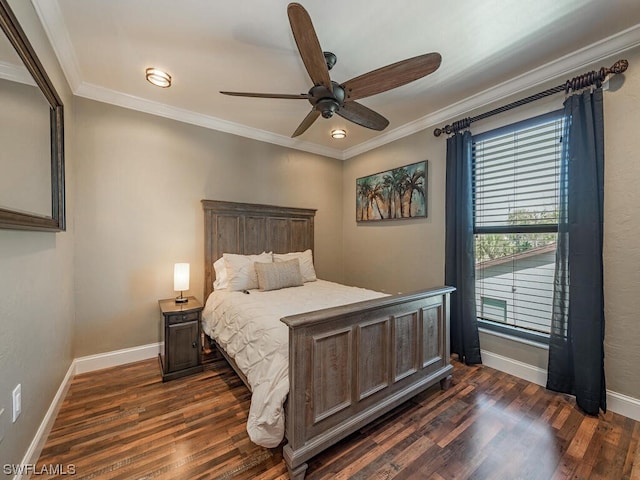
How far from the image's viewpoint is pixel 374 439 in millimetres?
1731

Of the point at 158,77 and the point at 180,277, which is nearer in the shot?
the point at 158,77

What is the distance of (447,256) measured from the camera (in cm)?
289

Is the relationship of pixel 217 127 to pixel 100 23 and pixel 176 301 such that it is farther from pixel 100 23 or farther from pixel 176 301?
pixel 176 301

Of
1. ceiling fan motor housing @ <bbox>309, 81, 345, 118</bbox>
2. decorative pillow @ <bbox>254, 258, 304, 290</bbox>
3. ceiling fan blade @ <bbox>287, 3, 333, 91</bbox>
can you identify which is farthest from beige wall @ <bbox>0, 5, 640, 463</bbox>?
ceiling fan motor housing @ <bbox>309, 81, 345, 118</bbox>

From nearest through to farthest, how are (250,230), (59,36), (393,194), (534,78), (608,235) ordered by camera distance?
(59,36) → (608,235) → (534,78) → (250,230) → (393,194)

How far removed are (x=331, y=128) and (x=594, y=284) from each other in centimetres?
304

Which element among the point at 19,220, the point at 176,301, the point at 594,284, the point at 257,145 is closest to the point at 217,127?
the point at 257,145

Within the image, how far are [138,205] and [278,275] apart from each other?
167 centimetres

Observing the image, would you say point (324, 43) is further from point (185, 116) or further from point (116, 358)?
point (116, 358)

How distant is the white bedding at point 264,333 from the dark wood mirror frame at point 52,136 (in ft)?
4.51

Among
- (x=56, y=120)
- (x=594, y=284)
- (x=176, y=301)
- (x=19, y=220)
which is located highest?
(x=56, y=120)

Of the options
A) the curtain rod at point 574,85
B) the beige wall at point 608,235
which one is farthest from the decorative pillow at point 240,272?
the curtain rod at point 574,85

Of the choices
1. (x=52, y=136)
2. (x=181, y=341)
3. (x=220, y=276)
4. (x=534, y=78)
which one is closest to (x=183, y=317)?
(x=181, y=341)

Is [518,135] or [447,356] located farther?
[518,135]
